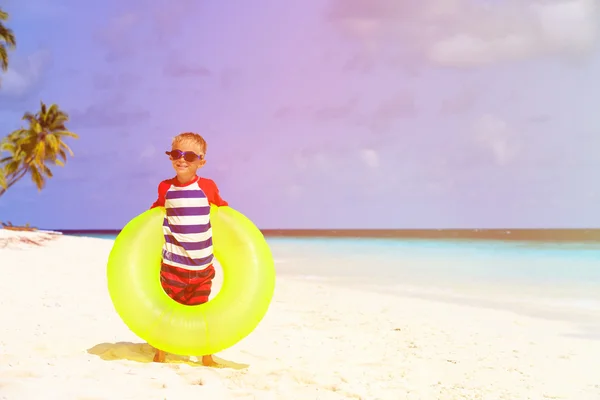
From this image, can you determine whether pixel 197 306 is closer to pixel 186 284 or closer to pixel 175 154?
pixel 186 284

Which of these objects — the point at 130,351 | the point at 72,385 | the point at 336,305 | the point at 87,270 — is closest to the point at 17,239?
the point at 87,270

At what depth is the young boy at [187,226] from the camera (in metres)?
3.25

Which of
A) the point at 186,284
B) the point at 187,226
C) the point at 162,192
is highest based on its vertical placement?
the point at 162,192

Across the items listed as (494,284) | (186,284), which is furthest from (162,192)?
(494,284)

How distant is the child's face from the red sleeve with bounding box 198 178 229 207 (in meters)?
0.08

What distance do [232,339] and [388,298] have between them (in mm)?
5250

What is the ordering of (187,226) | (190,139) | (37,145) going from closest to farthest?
(187,226)
(190,139)
(37,145)

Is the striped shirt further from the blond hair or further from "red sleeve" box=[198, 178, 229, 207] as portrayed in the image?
the blond hair

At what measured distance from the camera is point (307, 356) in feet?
13.4

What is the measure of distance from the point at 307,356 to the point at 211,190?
1.53 meters

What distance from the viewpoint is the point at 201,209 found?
10.7 feet

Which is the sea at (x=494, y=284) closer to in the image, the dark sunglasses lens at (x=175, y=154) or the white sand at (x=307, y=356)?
the white sand at (x=307, y=356)

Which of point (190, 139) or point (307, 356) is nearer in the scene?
point (190, 139)

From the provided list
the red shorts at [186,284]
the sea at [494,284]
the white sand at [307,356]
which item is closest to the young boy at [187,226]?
the red shorts at [186,284]
